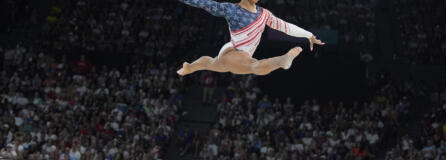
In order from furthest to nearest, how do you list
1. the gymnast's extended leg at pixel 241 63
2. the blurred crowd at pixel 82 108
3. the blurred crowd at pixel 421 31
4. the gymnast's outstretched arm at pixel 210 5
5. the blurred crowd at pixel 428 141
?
1. the blurred crowd at pixel 421 31
2. the blurred crowd at pixel 82 108
3. the blurred crowd at pixel 428 141
4. the gymnast's extended leg at pixel 241 63
5. the gymnast's outstretched arm at pixel 210 5

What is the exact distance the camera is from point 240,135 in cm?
1452

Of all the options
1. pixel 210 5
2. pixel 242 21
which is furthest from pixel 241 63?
pixel 210 5

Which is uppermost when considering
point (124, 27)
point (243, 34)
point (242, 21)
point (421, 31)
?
point (242, 21)

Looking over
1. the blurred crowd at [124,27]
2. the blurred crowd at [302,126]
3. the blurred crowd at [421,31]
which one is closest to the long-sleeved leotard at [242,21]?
the blurred crowd at [302,126]

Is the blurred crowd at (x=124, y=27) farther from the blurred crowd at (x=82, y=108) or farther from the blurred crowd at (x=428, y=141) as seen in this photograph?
the blurred crowd at (x=428, y=141)

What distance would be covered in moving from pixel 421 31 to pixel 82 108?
949cm

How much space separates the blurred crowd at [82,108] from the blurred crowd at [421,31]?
252 inches

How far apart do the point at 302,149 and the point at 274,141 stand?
2.48 ft

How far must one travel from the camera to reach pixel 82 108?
15383mm

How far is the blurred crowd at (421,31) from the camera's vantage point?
16375mm

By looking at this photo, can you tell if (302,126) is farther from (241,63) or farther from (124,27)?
(241,63)

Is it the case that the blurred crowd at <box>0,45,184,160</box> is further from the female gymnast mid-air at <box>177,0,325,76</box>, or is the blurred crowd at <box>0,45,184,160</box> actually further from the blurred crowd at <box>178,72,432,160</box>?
the female gymnast mid-air at <box>177,0,325,76</box>

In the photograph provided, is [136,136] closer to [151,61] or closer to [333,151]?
[151,61]

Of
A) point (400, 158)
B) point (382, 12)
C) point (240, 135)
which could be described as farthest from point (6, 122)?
point (382, 12)
